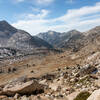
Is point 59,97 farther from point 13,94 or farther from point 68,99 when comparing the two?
point 13,94

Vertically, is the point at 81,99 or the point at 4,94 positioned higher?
the point at 81,99

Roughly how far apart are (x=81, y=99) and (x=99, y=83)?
27.5 feet

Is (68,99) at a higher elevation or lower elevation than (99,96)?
lower

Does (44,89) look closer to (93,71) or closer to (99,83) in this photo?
(99,83)

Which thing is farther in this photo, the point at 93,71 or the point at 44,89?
the point at 93,71

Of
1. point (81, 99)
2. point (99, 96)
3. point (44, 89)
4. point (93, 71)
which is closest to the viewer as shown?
point (99, 96)

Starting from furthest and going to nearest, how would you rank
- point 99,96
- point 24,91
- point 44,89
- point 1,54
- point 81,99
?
point 1,54
point 44,89
point 24,91
point 81,99
point 99,96

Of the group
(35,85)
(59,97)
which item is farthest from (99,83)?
(35,85)

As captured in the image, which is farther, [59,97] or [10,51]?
[10,51]

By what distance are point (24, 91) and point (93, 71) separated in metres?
18.0

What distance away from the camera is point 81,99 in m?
16.3

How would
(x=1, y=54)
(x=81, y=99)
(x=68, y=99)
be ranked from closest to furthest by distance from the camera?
(x=81, y=99) < (x=68, y=99) < (x=1, y=54)

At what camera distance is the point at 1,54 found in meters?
163

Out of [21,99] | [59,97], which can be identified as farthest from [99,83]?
[21,99]
